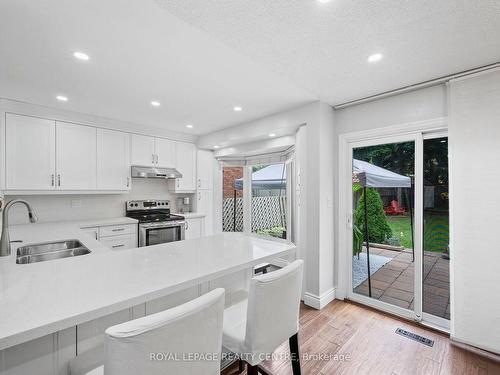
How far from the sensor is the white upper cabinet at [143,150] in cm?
394

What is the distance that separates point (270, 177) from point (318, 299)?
2127mm

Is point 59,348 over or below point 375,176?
below

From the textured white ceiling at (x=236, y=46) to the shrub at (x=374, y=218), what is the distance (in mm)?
1250

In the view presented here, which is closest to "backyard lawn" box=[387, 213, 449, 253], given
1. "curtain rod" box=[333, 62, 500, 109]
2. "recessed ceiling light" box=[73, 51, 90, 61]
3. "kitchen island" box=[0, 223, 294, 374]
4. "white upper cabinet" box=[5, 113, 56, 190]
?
"curtain rod" box=[333, 62, 500, 109]

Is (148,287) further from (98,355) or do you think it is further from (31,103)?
(31,103)

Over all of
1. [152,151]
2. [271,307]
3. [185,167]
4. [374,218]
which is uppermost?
[152,151]

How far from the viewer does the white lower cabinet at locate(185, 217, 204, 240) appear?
14.3ft

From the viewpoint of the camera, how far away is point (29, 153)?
3.05 metres

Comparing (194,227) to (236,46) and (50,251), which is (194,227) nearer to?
(50,251)

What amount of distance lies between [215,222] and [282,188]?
1700 millimetres

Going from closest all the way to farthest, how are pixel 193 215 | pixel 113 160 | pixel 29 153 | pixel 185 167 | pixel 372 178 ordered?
pixel 372 178 → pixel 29 153 → pixel 113 160 → pixel 193 215 → pixel 185 167

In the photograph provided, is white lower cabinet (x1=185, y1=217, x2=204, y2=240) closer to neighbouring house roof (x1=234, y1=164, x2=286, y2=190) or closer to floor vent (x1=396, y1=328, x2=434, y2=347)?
neighbouring house roof (x1=234, y1=164, x2=286, y2=190)

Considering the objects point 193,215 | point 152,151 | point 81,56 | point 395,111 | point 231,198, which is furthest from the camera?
point 231,198

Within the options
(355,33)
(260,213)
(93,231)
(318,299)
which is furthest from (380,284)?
(93,231)
